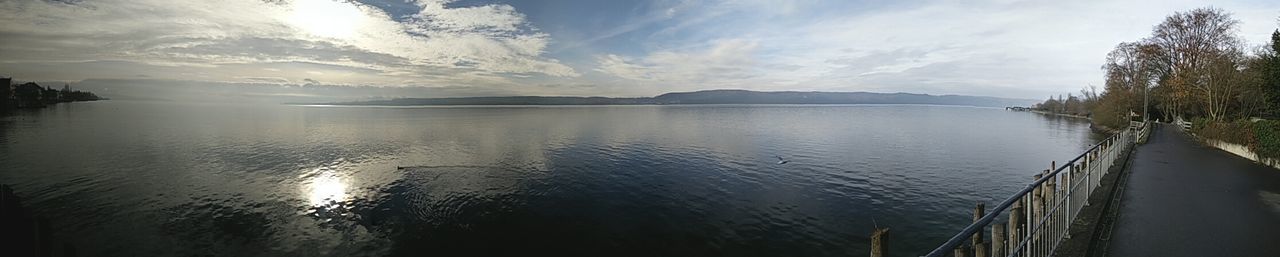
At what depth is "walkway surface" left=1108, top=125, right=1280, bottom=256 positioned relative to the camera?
811cm

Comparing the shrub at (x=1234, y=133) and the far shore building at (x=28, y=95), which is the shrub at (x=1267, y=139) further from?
the far shore building at (x=28, y=95)

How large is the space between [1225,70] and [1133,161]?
29.4 metres

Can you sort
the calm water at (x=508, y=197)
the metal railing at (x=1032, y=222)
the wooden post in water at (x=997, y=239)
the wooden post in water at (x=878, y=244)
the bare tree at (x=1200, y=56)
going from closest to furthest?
the wooden post in water at (x=878, y=244) < the metal railing at (x=1032, y=222) < the wooden post in water at (x=997, y=239) < the calm water at (x=508, y=197) < the bare tree at (x=1200, y=56)

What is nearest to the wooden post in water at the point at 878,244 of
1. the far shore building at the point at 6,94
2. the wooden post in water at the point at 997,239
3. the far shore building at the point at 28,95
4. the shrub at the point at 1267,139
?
the wooden post in water at the point at 997,239

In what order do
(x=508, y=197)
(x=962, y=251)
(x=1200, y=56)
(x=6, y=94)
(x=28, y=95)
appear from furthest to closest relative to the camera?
(x=28, y=95), (x=6, y=94), (x=1200, y=56), (x=508, y=197), (x=962, y=251)

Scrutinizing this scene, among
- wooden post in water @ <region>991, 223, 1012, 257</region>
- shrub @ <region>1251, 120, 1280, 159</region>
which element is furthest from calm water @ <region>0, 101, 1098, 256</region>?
wooden post in water @ <region>991, 223, 1012, 257</region>

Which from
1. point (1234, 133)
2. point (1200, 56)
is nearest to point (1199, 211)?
point (1234, 133)

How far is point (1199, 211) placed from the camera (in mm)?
10742

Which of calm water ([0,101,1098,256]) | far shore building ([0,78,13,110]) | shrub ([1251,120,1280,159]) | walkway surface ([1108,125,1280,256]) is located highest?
far shore building ([0,78,13,110])

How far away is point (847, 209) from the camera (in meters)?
20.8

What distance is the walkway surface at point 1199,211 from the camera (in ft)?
26.6

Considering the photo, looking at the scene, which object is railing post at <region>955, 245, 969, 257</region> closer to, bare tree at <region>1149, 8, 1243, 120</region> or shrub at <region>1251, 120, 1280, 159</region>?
shrub at <region>1251, 120, 1280, 159</region>

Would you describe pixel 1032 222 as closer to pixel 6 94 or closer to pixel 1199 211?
pixel 1199 211

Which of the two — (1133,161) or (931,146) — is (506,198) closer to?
(1133,161)
